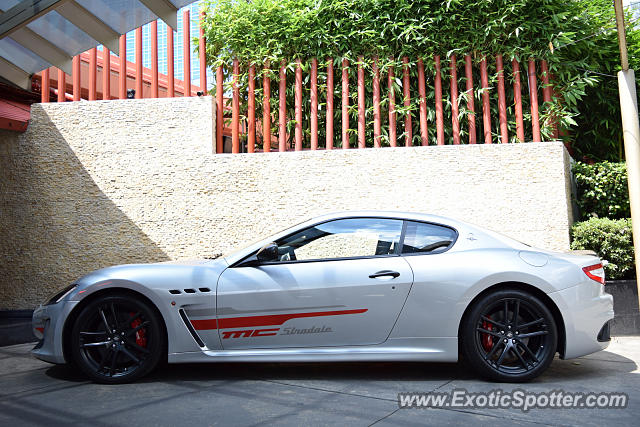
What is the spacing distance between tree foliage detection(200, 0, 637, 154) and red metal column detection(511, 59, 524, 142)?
10 cm

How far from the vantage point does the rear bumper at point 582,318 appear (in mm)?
3504

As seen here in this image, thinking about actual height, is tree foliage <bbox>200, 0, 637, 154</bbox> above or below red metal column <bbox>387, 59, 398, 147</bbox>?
above

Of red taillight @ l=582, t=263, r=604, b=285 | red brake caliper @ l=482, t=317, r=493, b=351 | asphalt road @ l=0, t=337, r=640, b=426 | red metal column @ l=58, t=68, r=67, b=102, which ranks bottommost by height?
asphalt road @ l=0, t=337, r=640, b=426

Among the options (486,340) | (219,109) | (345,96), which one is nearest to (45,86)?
(219,109)

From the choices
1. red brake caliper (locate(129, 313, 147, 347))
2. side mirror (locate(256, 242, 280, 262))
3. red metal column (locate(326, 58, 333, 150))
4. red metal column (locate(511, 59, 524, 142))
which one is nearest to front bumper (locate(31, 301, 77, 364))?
red brake caliper (locate(129, 313, 147, 347))

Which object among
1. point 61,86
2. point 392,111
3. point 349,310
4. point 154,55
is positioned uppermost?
point 154,55

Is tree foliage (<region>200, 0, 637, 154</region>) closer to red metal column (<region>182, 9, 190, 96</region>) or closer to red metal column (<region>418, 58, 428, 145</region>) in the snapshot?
red metal column (<region>418, 58, 428, 145</region>)

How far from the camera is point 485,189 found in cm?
631

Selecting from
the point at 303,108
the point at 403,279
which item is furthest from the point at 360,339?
the point at 303,108

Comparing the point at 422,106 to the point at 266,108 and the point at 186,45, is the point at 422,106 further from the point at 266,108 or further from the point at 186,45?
the point at 186,45

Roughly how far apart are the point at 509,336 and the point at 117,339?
8.99 ft

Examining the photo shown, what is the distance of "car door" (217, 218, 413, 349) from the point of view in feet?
11.7

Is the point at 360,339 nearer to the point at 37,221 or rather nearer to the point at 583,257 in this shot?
the point at 583,257

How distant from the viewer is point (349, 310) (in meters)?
3.57
